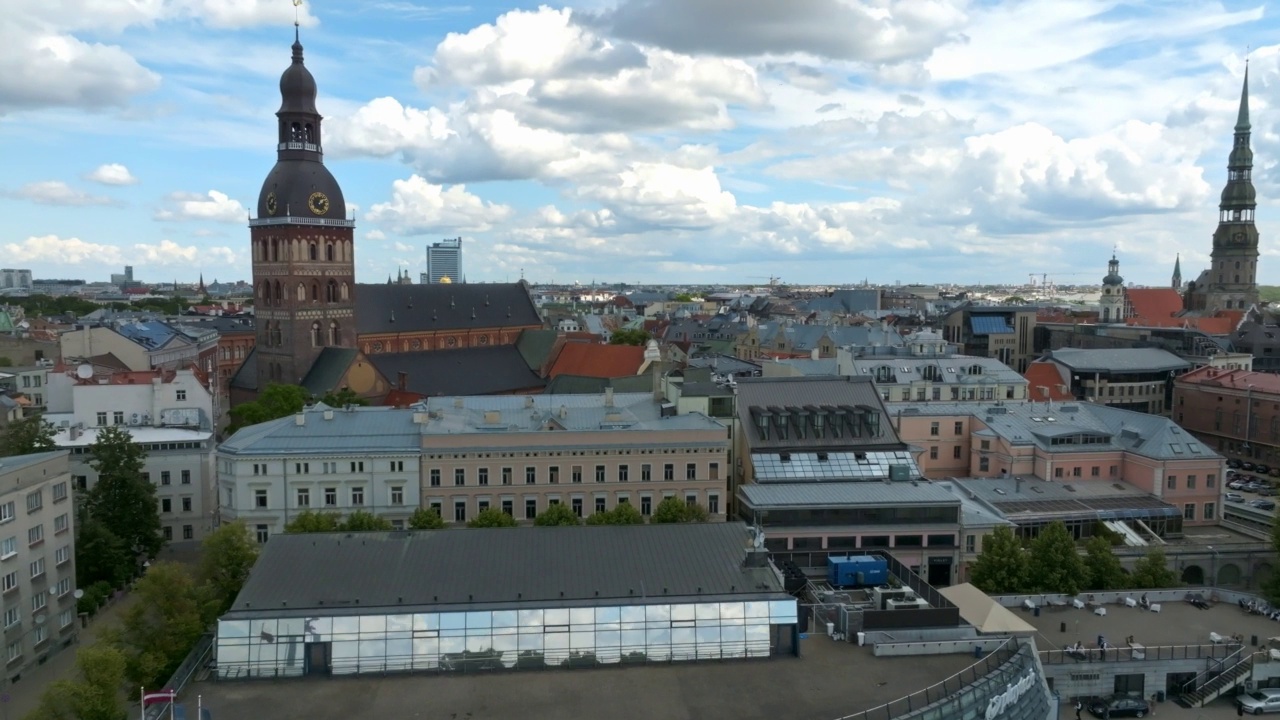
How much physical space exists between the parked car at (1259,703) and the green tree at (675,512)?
32.2m

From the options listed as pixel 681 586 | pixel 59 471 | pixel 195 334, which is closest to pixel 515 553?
pixel 681 586

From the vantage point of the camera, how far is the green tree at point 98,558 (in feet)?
206

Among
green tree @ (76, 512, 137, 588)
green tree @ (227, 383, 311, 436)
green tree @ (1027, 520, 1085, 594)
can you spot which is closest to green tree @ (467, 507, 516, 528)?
green tree @ (76, 512, 137, 588)

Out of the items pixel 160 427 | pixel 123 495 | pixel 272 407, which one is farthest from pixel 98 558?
pixel 272 407

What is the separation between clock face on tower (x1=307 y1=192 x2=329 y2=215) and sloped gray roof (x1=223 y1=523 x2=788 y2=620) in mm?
67133

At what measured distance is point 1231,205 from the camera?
626 feet

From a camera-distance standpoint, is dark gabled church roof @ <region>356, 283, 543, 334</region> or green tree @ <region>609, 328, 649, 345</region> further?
green tree @ <region>609, 328, 649, 345</region>

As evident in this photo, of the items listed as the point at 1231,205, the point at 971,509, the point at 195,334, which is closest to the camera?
the point at 971,509

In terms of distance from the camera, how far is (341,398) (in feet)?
325

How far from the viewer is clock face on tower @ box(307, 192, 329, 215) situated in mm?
106875

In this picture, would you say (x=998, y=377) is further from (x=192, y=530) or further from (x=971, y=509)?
(x=192, y=530)

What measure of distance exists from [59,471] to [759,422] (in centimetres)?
4759

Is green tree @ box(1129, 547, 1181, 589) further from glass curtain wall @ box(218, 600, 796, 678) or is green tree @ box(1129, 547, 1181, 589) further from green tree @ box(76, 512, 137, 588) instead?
green tree @ box(76, 512, 137, 588)

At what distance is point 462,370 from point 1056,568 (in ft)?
275
